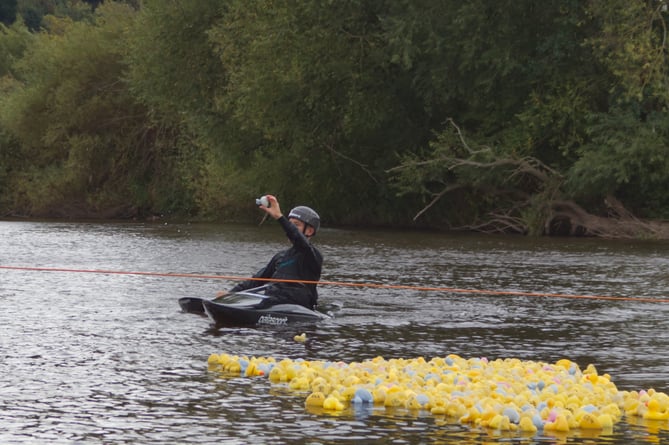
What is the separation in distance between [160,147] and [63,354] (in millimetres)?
48387

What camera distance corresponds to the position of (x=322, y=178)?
4597 cm

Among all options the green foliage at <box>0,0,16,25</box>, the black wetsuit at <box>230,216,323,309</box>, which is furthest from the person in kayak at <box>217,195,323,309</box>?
the green foliage at <box>0,0,16,25</box>

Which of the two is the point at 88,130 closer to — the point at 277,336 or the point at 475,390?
the point at 277,336

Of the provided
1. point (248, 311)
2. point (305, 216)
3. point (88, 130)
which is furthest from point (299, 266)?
point (88, 130)

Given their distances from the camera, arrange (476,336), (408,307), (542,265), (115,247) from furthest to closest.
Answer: (115,247)
(542,265)
(408,307)
(476,336)

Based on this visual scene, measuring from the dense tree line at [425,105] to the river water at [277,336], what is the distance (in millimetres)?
7981

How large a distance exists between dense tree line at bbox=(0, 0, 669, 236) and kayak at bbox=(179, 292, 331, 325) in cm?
2246

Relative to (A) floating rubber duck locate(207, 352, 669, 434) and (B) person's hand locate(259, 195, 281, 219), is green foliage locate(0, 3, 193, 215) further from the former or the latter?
(A) floating rubber duck locate(207, 352, 669, 434)

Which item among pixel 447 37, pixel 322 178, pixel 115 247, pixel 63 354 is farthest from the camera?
pixel 322 178

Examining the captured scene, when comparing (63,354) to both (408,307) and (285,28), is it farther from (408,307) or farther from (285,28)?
(285,28)

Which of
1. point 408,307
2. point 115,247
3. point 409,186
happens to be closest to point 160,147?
point 409,186

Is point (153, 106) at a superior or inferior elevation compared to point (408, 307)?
superior

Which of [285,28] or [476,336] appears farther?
[285,28]

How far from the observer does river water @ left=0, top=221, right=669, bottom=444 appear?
9.42 metres
